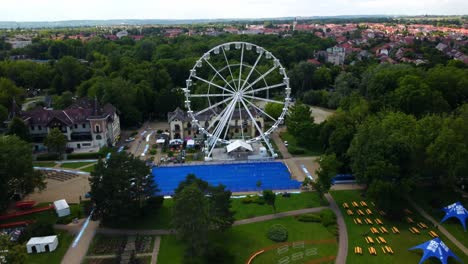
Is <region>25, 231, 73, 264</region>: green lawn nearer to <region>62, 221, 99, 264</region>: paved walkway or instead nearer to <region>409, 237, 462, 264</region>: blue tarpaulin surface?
<region>62, 221, 99, 264</region>: paved walkway

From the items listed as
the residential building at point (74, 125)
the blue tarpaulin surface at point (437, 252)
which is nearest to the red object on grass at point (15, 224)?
the residential building at point (74, 125)

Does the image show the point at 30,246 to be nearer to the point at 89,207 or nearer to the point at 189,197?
the point at 89,207

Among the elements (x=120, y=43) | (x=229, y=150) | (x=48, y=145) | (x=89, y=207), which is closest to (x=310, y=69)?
(x=229, y=150)

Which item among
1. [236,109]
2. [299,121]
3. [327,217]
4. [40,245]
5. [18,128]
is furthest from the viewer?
[236,109]

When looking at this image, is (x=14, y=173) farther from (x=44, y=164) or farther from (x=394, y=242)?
(x=394, y=242)

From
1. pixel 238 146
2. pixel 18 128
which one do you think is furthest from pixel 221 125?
pixel 18 128

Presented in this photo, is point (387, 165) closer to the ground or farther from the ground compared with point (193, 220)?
Result: farther from the ground
